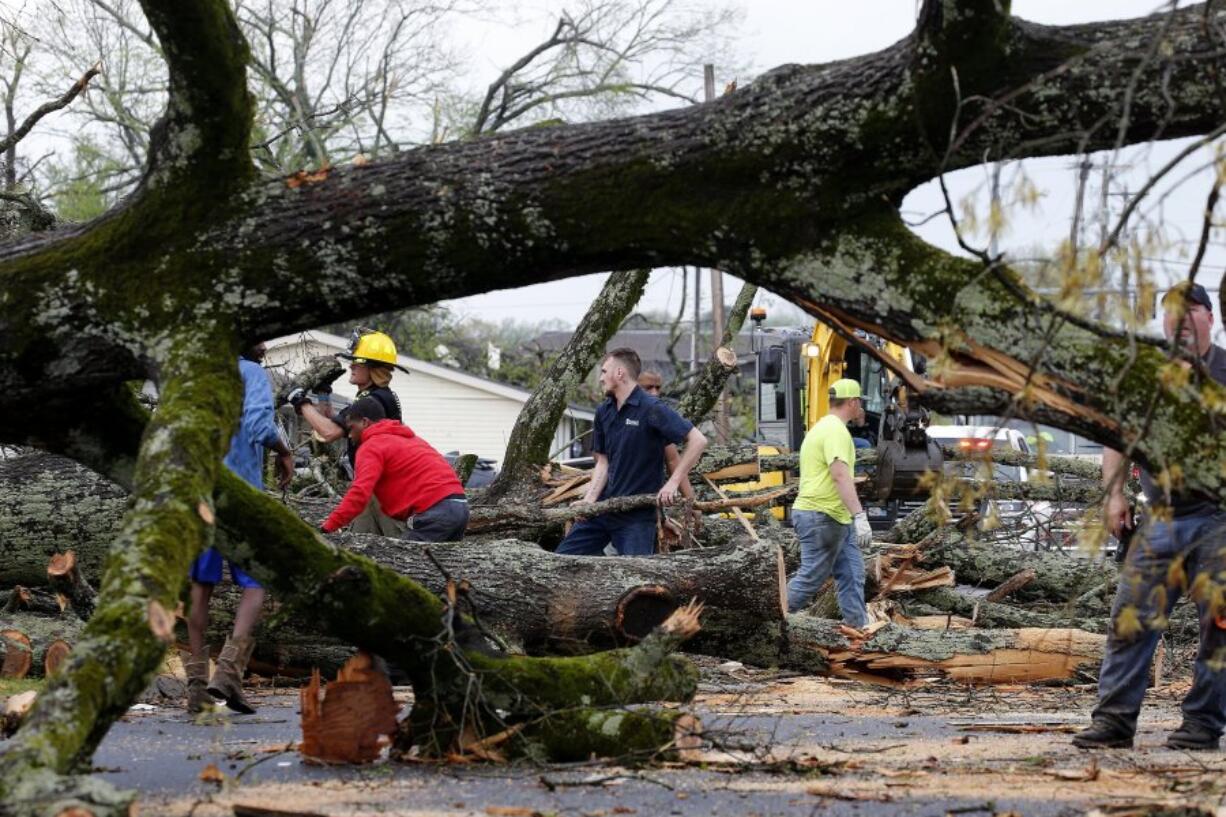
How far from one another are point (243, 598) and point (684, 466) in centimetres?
312

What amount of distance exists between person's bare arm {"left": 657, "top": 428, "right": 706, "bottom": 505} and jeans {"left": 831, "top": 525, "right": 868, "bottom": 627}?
1.79 meters

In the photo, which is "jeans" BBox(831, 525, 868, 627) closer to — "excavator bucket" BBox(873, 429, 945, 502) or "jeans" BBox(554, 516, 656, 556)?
"jeans" BBox(554, 516, 656, 556)

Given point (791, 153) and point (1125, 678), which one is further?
point (1125, 678)

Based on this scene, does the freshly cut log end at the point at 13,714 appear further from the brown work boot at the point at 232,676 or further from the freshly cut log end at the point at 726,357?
the freshly cut log end at the point at 726,357

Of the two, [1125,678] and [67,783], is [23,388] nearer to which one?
[67,783]

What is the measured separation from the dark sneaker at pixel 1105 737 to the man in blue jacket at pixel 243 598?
3.91 m

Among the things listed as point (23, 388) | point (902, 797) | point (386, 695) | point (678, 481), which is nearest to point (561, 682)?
point (386, 695)

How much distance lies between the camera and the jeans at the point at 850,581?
11.5 meters

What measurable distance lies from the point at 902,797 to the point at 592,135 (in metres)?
2.47

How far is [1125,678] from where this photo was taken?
6871 millimetres

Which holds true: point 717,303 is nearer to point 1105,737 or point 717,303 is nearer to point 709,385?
point 709,385

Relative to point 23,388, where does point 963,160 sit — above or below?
above

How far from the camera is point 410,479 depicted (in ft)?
31.4

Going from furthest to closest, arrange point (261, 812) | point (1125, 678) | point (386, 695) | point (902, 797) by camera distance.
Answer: point (1125, 678)
point (386, 695)
point (902, 797)
point (261, 812)
